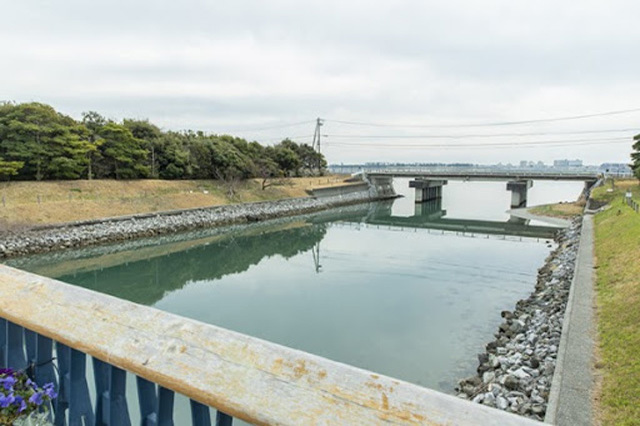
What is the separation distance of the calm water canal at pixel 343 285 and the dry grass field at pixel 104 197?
121 inches

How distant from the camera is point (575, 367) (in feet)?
14.8

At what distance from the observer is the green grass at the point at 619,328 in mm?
3654

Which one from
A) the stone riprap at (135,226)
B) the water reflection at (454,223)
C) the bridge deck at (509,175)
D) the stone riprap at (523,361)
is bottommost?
the water reflection at (454,223)

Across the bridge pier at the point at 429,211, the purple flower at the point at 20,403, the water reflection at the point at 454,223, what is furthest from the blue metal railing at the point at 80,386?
the bridge pier at the point at 429,211

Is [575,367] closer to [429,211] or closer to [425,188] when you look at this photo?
[429,211]

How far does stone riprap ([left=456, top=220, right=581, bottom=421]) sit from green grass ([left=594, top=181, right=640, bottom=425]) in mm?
583

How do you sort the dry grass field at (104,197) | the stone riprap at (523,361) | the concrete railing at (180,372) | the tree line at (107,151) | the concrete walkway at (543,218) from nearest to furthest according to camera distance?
1. the concrete railing at (180,372)
2. the stone riprap at (523,361)
3. the dry grass field at (104,197)
4. the tree line at (107,151)
5. the concrete walkway at (543,218)

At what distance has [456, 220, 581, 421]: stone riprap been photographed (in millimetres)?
4412

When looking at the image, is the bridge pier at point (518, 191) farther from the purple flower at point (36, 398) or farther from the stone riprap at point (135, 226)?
the purple flower at point (36, 398)

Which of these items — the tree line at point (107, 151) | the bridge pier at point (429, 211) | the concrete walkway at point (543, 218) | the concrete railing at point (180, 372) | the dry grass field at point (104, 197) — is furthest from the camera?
the bridge pier at point (429, 211)

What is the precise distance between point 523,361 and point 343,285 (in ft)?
21.3

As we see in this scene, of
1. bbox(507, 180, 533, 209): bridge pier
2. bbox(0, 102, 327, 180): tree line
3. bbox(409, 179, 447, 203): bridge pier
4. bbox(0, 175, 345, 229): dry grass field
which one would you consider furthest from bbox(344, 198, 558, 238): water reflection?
bbox(0, 102, 327, 180): tree line

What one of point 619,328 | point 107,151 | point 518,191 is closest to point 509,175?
point 518,191

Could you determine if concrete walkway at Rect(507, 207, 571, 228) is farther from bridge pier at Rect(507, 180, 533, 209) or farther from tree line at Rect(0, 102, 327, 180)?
tree line at Rect(0, 102, 327, 180)
